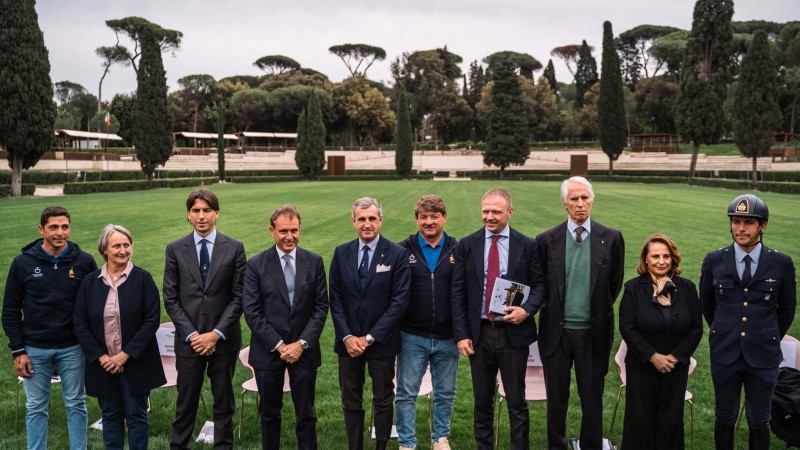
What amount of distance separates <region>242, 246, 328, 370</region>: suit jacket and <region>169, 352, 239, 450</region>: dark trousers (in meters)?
0.31

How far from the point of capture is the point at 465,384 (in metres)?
5.51

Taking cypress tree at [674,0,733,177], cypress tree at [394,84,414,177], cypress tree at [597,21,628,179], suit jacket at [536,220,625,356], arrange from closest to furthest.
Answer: suit jacket at [536,220,625,356] → cypress tree at [674,0,733,177] → cypress tree at [597,21,628,179] → cypress tree at [394,84,414,177]

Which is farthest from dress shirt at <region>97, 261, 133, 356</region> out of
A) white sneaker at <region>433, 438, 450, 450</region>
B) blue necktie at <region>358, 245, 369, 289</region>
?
white sneaker at <region>433, 438, 450, 450</region>

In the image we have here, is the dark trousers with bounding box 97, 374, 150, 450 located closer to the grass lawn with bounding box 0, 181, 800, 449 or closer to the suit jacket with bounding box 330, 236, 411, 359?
the grass lawn with bounding box 0, 181, 800, 449

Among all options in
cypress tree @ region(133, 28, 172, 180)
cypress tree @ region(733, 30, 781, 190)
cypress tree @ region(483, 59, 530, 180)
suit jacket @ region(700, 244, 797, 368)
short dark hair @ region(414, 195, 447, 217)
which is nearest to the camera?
suit jacket @ region(700, 244, 797, 368)

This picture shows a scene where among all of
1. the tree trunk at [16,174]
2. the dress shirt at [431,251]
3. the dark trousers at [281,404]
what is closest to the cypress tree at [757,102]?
the dress shirt at [431,251]

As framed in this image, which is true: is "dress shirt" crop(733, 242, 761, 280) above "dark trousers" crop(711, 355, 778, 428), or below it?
above

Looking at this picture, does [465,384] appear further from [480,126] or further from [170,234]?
[480,126]

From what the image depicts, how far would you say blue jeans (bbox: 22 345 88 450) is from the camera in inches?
147

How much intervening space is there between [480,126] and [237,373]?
63.1m

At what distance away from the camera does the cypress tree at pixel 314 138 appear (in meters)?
48.5

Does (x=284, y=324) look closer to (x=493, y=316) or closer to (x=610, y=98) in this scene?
(x=493, y=316)

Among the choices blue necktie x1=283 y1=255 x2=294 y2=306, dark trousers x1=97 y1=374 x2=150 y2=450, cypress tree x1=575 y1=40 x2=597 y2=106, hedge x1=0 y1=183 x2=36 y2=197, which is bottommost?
dark trousers x1=97 y1=374 x2=150 y2=450

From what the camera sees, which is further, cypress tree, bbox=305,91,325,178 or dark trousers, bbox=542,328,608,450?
cypress tree, bbox=305,91,325,178
